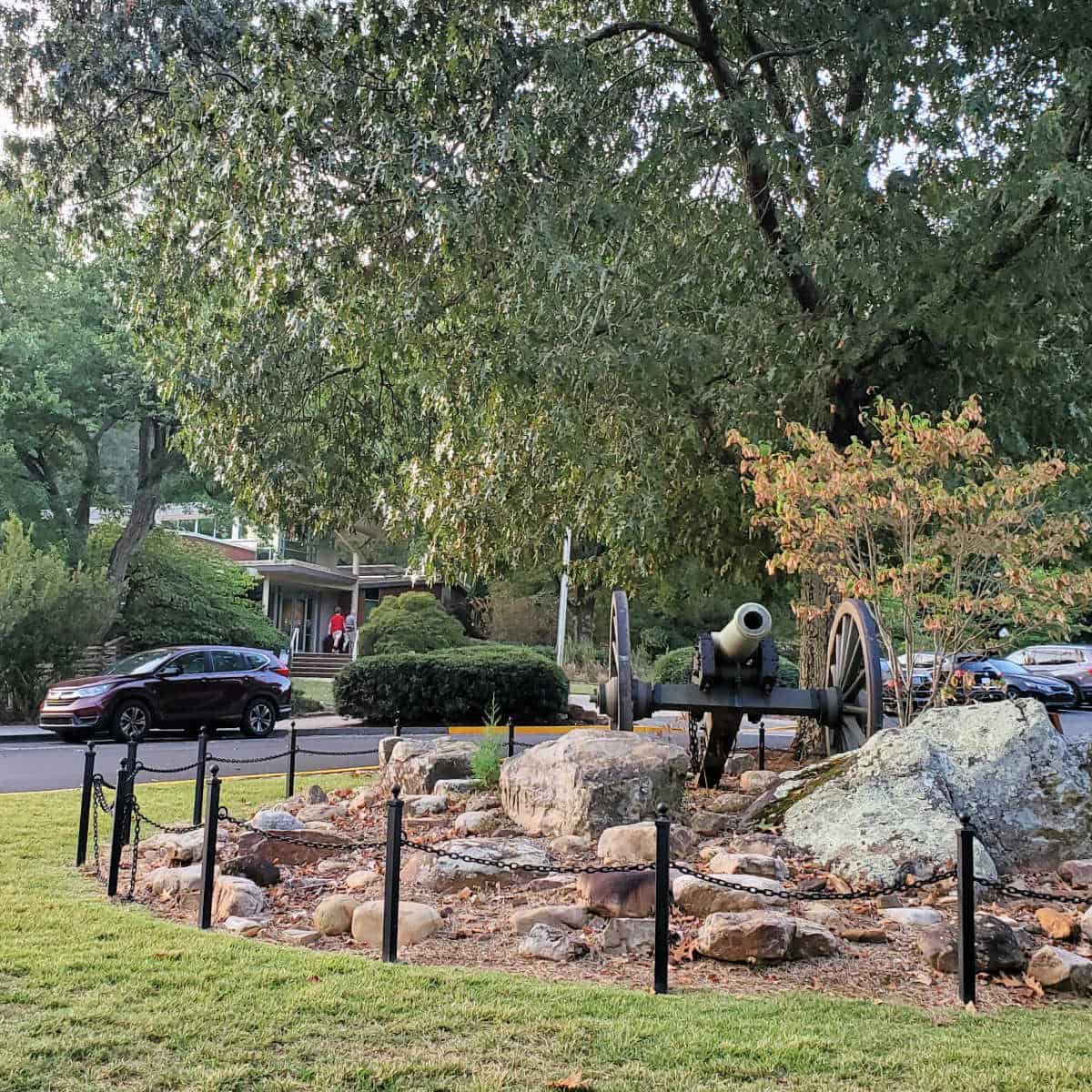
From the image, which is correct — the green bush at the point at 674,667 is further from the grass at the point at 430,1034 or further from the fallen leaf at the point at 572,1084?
the fallen leaf at the point at 572,1084

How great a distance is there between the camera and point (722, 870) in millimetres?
6430

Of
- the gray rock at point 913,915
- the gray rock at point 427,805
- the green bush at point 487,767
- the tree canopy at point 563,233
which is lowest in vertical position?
the gray rock at point 913,915

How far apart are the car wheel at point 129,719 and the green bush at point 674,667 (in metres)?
13.5

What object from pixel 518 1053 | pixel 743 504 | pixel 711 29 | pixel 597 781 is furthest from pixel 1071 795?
pixel 711 29

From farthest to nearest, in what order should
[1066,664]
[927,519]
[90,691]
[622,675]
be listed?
[1066,664] → [90,691] → [927,519] → [622,675]

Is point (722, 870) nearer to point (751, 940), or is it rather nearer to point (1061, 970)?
point (751, 940)

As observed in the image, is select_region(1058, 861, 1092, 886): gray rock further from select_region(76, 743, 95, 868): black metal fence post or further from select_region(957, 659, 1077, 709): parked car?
select_region(957, 659, 1077, 709): parked car

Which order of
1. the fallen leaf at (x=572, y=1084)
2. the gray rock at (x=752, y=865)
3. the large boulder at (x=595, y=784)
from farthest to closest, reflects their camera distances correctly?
the large boulder at (x=595, y=784) < the gray rock at (x=752, y=865) < the fallen leaf at (x=572, y=1084)

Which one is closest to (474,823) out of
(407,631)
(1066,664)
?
(407,631)

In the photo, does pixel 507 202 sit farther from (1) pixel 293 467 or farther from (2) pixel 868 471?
(1) pixel 293 467

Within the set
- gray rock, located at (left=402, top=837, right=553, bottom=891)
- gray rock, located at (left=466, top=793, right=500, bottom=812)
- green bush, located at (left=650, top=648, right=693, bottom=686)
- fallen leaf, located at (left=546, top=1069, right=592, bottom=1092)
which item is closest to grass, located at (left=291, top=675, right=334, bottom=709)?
green bush, located at (left=650, top=648, right=693, bottom=686)

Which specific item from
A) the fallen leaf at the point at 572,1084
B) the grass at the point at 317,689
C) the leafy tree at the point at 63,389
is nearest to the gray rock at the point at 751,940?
the fallen leaf at the point at 572,1084

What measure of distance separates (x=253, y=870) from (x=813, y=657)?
7648 mm

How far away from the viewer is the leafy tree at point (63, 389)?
2441cm
